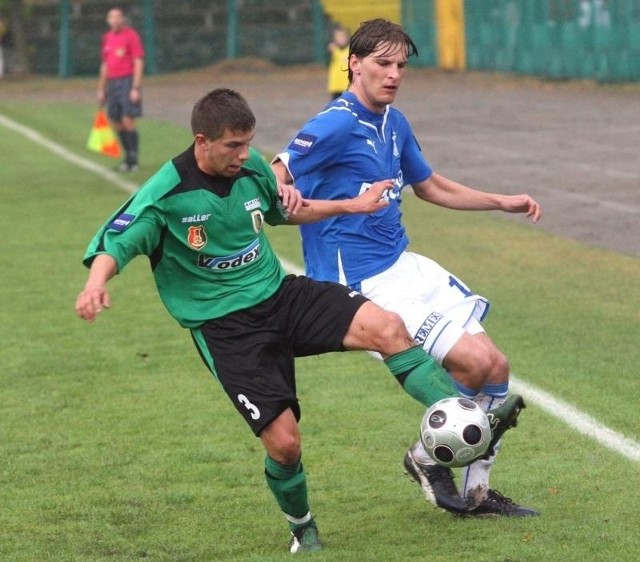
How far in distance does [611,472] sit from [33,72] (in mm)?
40983

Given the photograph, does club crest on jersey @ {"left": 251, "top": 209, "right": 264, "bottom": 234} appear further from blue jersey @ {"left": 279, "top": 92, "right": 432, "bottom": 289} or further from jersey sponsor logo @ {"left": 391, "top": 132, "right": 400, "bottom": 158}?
jersey sponsor logo @ {"left": 391, "top": 132, "right": 400, "bottom": 158}

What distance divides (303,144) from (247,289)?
0.84m

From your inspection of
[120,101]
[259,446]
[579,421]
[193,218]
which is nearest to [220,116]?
[193,218]

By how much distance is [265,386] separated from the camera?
231 inches

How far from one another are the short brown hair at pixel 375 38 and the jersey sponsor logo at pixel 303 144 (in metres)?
0.43

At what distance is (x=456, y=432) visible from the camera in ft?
18.6

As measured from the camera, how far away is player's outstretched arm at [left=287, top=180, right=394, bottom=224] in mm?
6035

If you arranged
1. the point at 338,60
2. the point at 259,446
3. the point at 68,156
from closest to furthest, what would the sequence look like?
1. the point at 259,446
2. the point at 68,156
3. the point at 338,60

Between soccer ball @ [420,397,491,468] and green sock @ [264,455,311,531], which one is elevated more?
soccer ball @ [420,397,491,468]

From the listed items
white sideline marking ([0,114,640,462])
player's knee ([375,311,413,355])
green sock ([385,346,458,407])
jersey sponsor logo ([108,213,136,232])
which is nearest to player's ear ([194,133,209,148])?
jersey sponsor logo ([108,213,136,232])

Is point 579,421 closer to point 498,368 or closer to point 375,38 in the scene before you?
point 498,368

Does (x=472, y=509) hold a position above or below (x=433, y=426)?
below

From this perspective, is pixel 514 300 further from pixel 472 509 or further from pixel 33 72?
pixel 33 72

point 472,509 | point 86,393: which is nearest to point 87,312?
point 472,509
